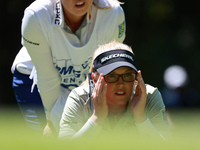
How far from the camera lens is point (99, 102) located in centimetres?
364

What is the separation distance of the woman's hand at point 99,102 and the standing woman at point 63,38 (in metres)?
0.74

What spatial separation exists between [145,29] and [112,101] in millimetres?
6890

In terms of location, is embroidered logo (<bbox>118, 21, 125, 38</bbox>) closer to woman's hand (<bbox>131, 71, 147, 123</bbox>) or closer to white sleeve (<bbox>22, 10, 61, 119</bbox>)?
white sleeve (<bbox>22, 10, 61, 119</bbox>)

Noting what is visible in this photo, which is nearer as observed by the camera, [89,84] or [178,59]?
[89,84]

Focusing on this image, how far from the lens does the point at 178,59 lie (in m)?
10.1

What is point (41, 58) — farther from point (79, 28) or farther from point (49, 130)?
point (49, 130)

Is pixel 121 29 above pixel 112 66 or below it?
above

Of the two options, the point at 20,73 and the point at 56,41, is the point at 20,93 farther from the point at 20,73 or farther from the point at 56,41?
the point at 56,41

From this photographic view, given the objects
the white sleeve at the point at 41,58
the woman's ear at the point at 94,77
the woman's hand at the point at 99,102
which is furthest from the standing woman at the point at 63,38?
the woman's hand at the point at 99,102

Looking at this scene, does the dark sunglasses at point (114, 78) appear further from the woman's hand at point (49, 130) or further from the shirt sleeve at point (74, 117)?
the woman's hand at point (49, 130)

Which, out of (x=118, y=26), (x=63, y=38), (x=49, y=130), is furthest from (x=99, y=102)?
(x=49, y=130)

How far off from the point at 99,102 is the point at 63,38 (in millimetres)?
864

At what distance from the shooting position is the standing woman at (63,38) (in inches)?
166

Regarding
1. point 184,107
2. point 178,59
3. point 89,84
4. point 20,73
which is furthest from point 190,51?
point 89,84
